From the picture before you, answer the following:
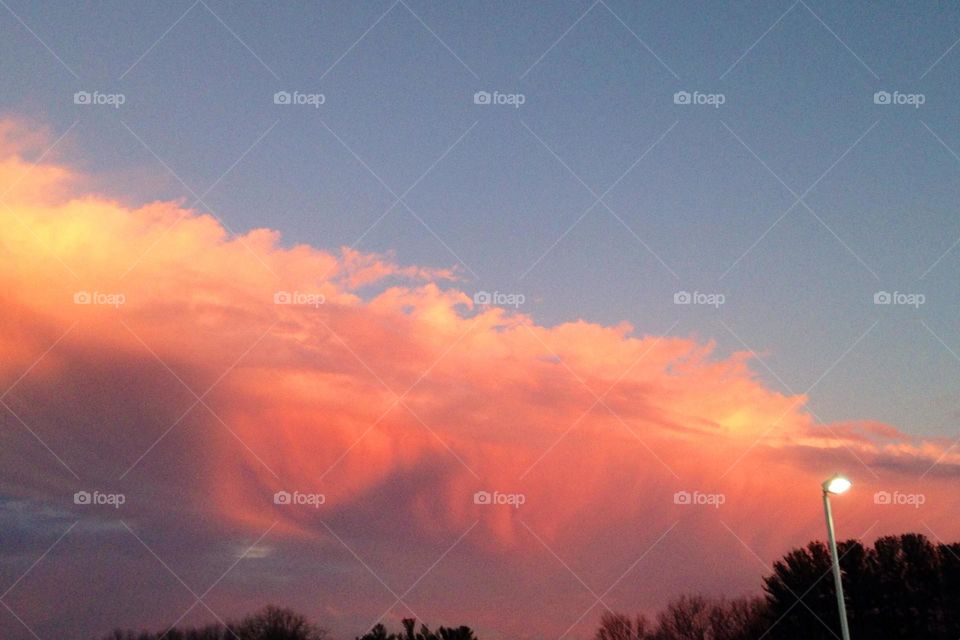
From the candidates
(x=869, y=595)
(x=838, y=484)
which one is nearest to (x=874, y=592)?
(x=869, y=595)

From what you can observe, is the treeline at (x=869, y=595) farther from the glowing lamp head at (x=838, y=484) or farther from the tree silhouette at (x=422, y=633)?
the glowing lamp head at (x=838, y=484)

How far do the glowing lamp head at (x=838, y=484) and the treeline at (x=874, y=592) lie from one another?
34519mm

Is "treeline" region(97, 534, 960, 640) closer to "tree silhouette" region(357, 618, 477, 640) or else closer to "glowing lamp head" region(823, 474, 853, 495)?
"tree silhouette" region(357, 618, 477, 640)

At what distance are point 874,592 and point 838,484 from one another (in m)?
37.2

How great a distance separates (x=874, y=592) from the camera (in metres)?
50.1

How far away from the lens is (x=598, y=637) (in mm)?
71062

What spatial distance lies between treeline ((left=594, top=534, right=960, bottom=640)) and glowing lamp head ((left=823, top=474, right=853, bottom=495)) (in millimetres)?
34519

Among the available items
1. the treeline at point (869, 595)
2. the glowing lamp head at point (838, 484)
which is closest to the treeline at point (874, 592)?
the treeline at point (869, 595)

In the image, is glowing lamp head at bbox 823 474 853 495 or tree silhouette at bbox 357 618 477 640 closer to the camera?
glowing lamp head at bbox 823 474 853 495

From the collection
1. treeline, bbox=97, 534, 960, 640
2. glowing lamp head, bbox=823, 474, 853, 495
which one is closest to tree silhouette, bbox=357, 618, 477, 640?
treeline, bbox=97, 534, 960, 640

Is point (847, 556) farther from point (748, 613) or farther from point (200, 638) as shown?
point (200, 638)

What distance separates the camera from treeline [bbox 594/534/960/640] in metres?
48.7

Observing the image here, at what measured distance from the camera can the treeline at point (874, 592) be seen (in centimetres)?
4872

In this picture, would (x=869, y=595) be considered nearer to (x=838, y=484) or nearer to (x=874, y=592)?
(x=874, y=592)
